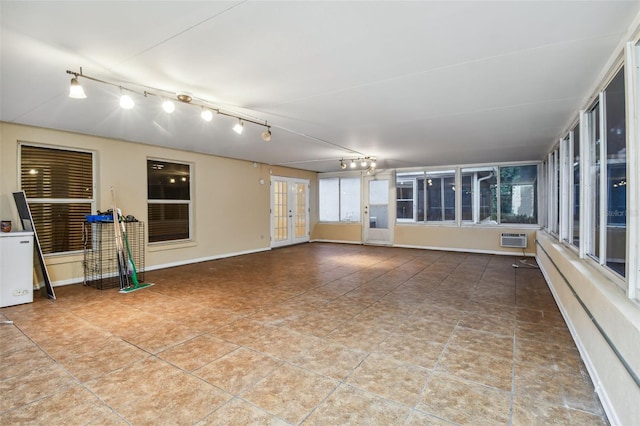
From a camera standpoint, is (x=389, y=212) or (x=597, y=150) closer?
(x=597, y=150)

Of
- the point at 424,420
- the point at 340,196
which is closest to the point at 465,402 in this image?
the point at 424,420

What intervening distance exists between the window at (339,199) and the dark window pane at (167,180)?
189 inches

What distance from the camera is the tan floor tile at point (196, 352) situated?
2406 millimetres

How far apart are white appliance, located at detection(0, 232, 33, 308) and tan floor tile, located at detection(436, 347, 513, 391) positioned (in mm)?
4786

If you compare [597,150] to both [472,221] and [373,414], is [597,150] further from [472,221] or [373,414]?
[472,221]

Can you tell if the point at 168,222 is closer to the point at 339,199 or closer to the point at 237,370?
the point at 237,370

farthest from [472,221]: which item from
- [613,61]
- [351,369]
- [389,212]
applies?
[351,369]

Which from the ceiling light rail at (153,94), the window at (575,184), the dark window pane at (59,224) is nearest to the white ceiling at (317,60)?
the ceiling light rail at (153,94)

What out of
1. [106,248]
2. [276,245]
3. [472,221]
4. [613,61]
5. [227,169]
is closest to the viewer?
[613,61]

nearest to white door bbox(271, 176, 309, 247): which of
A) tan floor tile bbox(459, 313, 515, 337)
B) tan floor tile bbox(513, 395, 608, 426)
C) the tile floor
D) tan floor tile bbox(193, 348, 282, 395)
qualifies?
the tile floor

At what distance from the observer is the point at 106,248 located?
5.13 m

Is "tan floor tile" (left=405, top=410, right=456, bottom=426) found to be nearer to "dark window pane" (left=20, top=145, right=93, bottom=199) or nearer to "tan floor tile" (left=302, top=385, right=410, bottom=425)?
"tan floor tile" (left=302, top=385, right=410, bottom=425)

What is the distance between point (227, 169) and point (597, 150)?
640cm

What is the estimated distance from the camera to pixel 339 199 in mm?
10094
